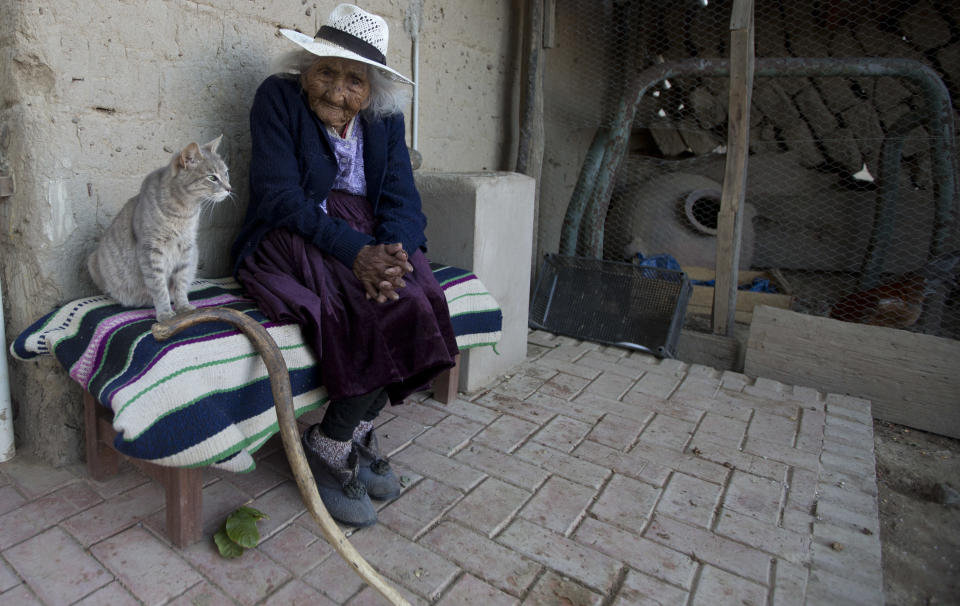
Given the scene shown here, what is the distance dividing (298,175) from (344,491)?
45.2 inches

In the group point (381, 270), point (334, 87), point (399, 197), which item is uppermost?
point (334, 87)

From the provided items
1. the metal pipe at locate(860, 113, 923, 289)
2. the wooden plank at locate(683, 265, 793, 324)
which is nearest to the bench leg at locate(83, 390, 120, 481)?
the wooden plank at locate(683, 265, 793, 324)

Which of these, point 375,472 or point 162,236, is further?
point 375,472

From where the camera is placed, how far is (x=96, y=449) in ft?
7.07

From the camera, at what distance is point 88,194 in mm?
2246

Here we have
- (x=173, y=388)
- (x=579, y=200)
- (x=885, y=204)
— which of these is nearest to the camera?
(x=173, y=388)

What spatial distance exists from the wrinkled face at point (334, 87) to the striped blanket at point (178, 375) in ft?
2.56

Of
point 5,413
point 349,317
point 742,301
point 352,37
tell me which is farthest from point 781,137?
point 5,413

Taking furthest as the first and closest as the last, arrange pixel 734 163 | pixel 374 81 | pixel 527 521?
pixel 734 163 < pixel 374 81 < pixel 527 521

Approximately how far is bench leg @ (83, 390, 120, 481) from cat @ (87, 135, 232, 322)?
14.6 inches

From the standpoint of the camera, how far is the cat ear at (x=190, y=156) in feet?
6.40

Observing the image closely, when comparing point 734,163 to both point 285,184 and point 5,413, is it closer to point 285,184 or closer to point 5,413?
point 285,184

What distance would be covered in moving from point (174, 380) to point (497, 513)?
114 cm

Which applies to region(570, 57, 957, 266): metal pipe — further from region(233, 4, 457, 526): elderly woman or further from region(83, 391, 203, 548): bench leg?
region(83, 391, 203, 548): bench leg
